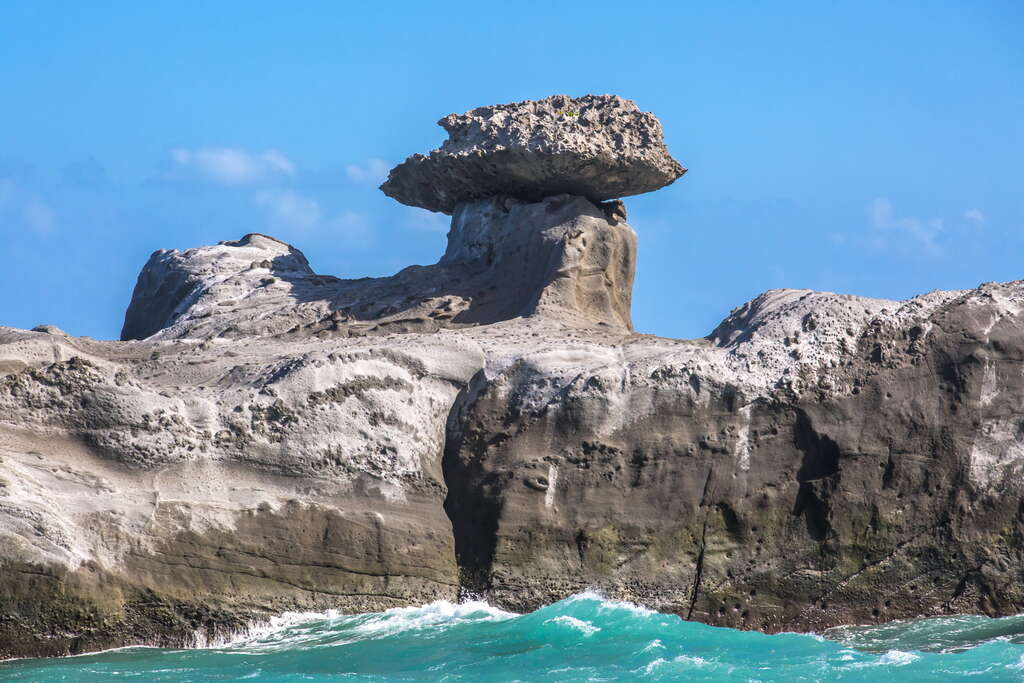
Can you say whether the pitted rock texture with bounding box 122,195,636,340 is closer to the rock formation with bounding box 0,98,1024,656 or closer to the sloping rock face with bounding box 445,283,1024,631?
the rock formation with bounding box 0,98,1024,656

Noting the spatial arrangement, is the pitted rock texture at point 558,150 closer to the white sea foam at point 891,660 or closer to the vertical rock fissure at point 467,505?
the vertical rock fissure at point 467,505

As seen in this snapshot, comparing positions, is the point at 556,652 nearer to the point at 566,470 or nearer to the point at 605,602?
the point at 605,602

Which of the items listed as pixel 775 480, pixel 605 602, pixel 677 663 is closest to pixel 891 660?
pixel 677 663

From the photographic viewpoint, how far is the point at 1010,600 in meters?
14.1

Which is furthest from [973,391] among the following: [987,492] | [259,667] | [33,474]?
[33,474]

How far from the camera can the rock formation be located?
13.6 m

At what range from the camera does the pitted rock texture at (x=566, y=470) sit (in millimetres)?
13562

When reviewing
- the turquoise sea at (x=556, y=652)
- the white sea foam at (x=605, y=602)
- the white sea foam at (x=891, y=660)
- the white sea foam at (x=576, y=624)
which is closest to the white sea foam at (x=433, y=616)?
the turquoise sea at (x=556, y=652)

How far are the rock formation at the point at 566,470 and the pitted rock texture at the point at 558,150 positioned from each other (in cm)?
375

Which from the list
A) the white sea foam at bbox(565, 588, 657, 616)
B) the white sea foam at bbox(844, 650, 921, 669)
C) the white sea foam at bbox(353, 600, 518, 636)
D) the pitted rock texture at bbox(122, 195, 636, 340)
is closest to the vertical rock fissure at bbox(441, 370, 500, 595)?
the white sea foam at bbox(353, 600, 518, 636)

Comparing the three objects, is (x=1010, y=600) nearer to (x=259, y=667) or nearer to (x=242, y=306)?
(x=259, y=667)

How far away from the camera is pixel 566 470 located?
46.9 ft

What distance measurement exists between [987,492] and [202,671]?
7050 mm

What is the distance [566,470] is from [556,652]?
1.82 m
